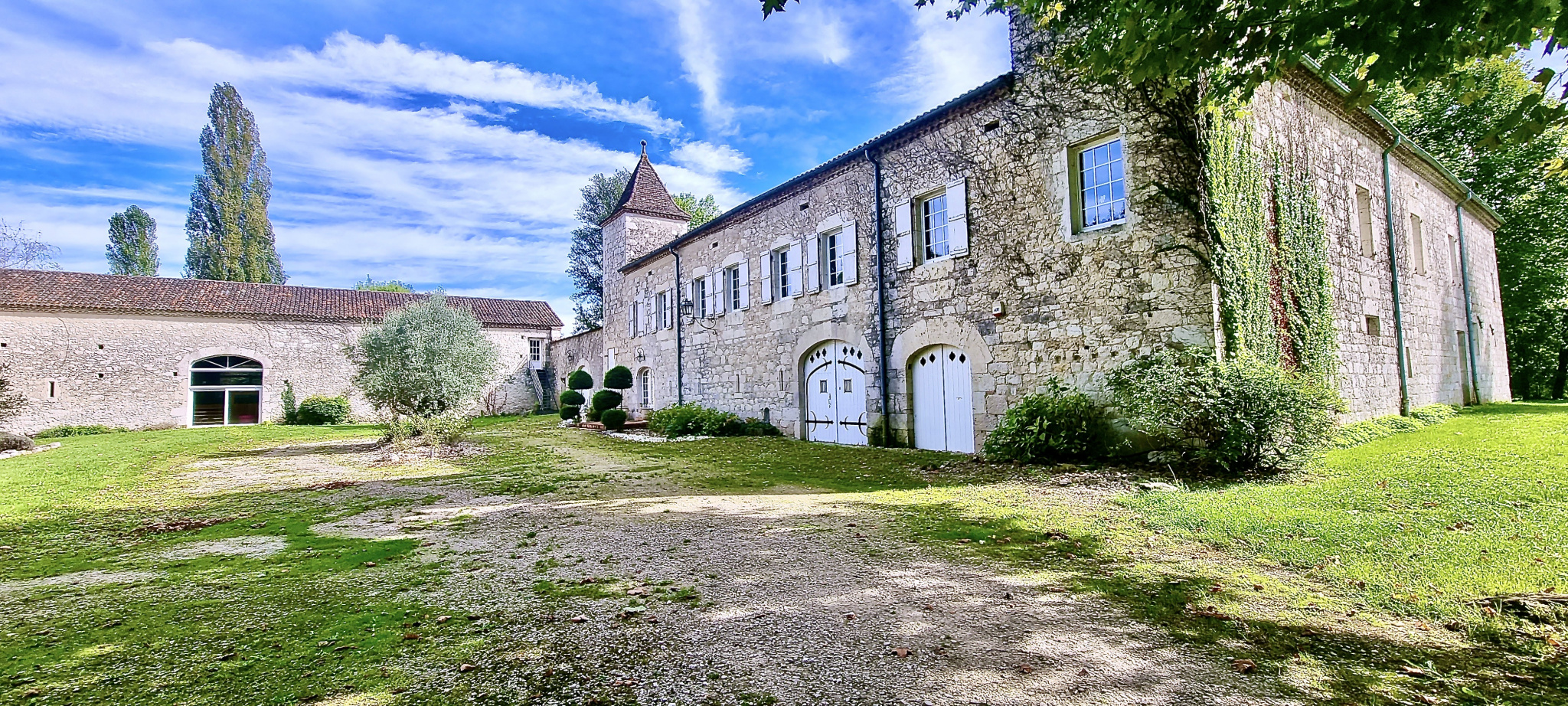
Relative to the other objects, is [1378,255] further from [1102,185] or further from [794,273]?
[794,273]

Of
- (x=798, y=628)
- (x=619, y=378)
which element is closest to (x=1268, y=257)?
(x=798, y=628)

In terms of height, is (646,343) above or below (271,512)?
above

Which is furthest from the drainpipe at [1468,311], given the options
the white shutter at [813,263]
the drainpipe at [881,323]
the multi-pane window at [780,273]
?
the multi-pane window at [780,273]

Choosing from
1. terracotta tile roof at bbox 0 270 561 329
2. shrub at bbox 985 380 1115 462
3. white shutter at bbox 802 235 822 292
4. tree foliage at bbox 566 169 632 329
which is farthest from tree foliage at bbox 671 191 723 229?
shrub at bbox 985 380 1115 462

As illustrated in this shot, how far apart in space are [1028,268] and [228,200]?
3368cm

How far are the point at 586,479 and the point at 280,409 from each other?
20.8 meters

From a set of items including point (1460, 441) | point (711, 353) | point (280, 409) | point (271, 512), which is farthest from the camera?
point (280, 409)

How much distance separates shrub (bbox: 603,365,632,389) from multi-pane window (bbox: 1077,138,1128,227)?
Answer: 45.4ft

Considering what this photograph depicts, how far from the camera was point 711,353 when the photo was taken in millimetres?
16266

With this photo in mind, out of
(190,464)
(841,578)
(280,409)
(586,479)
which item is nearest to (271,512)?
(586,479)

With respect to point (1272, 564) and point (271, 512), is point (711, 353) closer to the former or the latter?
point (271, 512)

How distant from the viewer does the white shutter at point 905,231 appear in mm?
10516

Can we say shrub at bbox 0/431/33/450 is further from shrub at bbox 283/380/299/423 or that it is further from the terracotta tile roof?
shrub at bbox 283/380/299/423

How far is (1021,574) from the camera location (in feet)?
12.3
